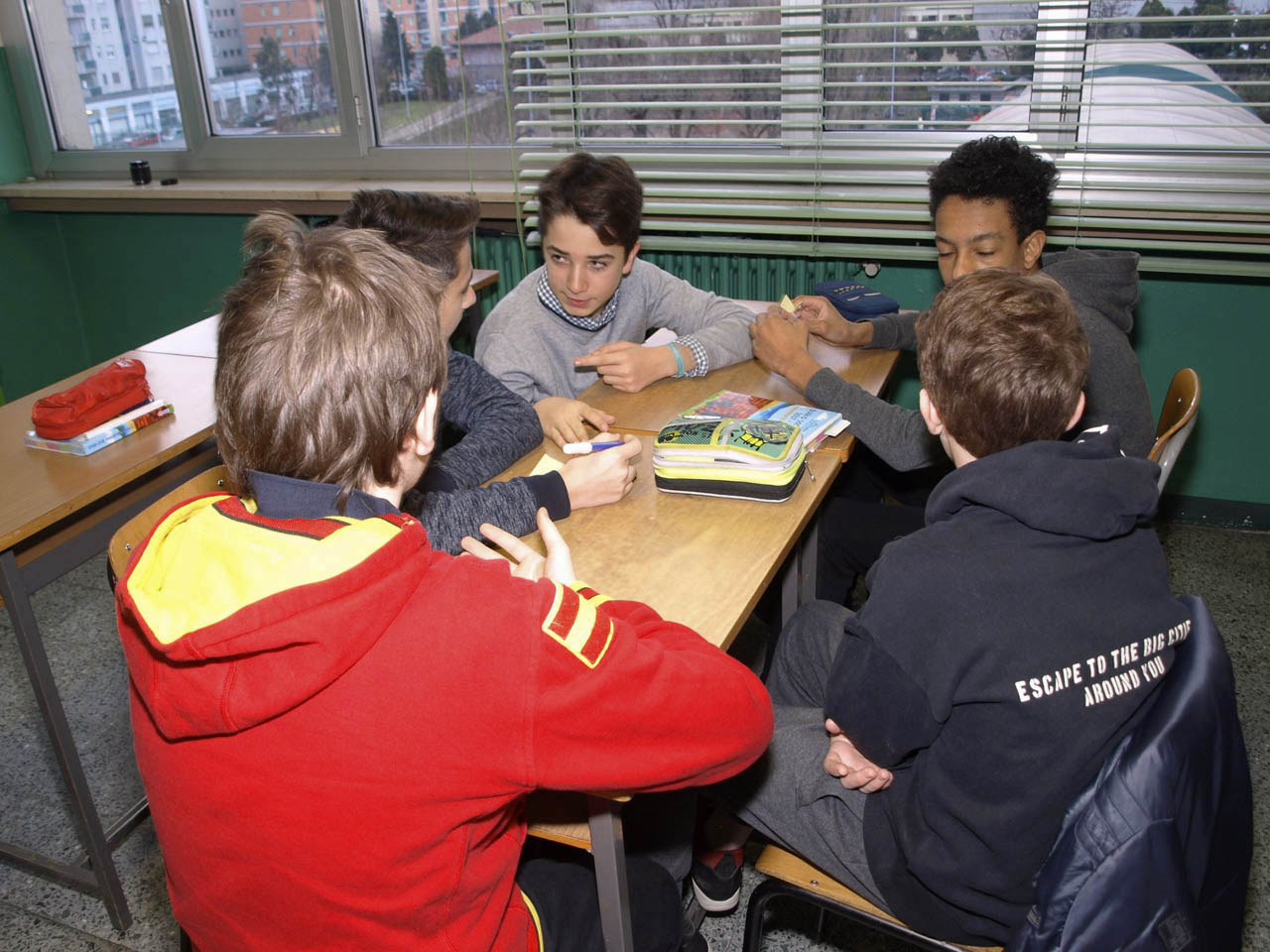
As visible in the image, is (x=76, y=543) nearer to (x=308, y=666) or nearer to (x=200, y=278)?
(x=308, y=666)

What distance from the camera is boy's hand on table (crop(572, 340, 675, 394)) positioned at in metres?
2.06

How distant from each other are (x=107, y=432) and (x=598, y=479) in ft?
3.54

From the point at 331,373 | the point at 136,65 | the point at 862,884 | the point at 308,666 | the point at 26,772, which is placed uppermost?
the point at 136,65

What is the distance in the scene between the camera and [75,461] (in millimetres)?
1919

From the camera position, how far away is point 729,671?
982 millimetres

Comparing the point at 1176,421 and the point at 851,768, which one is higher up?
the point at 1176,421

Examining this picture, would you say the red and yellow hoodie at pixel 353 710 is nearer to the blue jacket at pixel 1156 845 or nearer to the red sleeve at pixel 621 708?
the red sleeve at pixel 621 708

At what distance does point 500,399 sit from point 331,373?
102 centimetres

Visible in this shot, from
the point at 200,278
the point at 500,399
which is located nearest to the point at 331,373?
the point at 500,399

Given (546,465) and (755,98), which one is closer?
(546,465)

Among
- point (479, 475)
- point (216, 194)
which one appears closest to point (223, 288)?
point (216, 194)

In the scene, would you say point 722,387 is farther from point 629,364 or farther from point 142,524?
point 142,524

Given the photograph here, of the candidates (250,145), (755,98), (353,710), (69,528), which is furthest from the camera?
(250,145)

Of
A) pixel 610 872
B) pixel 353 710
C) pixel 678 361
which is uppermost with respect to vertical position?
pixel 353 710
